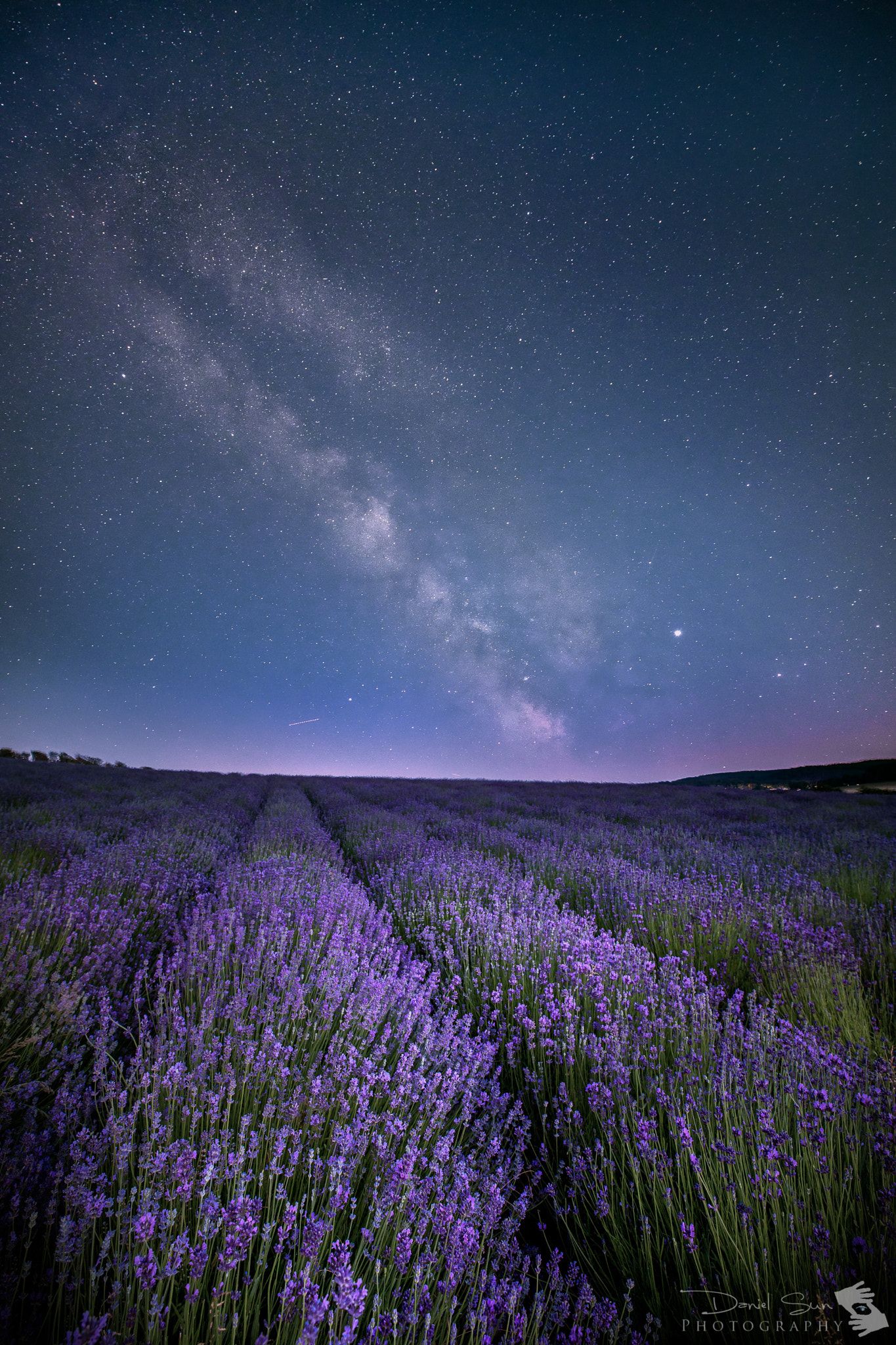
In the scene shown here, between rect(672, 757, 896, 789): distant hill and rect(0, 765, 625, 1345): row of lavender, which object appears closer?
rect(0, 765, 625, 1345): row of lavender

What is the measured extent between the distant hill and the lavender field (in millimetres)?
22499

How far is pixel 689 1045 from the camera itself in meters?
2.04

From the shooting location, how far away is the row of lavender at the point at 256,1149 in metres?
1.00

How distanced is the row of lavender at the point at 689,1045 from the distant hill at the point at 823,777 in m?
21.1

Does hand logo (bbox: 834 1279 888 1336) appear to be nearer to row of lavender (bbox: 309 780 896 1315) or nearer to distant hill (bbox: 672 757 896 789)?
row of lavender (bbox: 309 780 896 1315)

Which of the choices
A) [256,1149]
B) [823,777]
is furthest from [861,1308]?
[823,777]

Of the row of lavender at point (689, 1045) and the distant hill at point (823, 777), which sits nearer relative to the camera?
the row of lavender at point (689, 1045)

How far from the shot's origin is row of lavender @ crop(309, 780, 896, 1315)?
Answer: 4.18ft

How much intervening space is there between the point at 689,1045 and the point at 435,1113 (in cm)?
114

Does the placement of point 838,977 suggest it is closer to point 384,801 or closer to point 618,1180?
point 618,1180

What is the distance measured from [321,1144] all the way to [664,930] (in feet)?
8.33

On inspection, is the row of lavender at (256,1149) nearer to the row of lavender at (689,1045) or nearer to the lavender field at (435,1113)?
the lavender field at (435,1113)

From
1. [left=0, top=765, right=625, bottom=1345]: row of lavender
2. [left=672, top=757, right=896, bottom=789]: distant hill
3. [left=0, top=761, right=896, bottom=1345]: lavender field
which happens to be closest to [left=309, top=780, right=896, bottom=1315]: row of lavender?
[left=0, top=761, right=896, bottom=1345]: lavender field

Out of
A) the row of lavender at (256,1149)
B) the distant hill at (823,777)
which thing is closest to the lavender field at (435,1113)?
the row of lavender at (256,1149)
